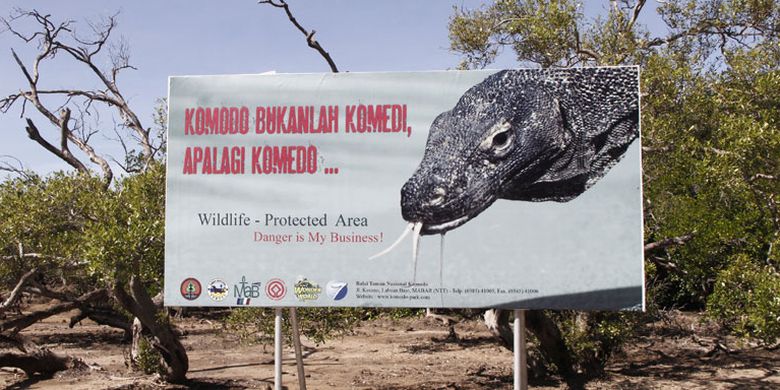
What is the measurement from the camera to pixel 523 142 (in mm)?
8266

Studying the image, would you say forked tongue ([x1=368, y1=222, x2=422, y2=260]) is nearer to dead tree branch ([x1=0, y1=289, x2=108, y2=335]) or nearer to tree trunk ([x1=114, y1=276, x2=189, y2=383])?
tree trunk ([x1=114, y1=276, x2=189, y2=383])

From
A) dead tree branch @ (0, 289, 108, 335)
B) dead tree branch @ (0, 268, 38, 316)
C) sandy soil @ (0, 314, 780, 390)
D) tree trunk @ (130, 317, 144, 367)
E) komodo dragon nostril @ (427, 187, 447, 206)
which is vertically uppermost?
komodo dragon nostril @ (427, 187, 447, 206)

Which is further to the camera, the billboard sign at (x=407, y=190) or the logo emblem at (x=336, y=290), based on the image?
the logo emblem at (x=336, y=290)

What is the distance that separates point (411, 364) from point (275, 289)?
33.8 feet

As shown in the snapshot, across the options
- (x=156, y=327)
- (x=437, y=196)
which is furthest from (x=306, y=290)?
(x=156, y=327)

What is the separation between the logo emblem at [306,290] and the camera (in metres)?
8.19

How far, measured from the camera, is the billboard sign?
26.1 ft

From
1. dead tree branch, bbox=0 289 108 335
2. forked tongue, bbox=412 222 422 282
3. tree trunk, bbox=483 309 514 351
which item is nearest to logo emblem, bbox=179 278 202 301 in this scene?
forked tongue, bbox=412 222 422 282

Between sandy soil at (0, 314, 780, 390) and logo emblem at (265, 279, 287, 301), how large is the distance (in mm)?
6248

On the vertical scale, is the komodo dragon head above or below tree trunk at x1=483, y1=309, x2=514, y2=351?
above

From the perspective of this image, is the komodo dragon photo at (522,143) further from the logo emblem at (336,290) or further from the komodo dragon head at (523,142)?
the logo emblem at (336,290)

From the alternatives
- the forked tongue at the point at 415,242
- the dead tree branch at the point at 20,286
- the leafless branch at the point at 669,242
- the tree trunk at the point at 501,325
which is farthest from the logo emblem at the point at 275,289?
the leafless branch at the point at 669,242

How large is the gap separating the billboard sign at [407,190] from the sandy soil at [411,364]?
21.4ft

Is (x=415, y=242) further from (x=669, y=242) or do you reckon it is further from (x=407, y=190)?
(x=669, y=242)
